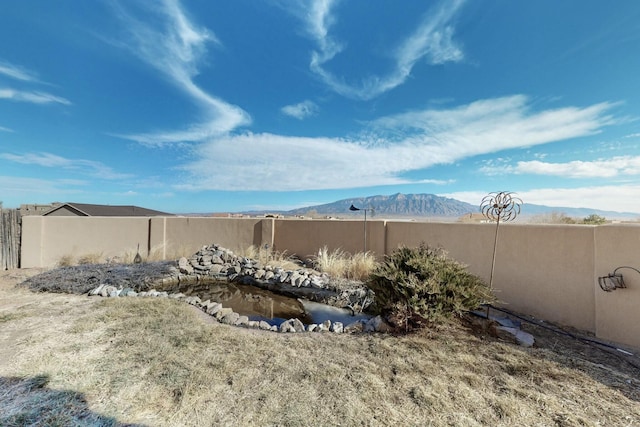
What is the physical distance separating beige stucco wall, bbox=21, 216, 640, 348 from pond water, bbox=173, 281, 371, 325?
7.84 feet

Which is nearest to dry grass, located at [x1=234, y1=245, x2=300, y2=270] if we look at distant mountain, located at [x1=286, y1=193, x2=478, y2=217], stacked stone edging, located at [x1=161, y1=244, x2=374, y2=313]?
stacked stone edging, located at [x1=161, y1=244, x2=374, y2=313]

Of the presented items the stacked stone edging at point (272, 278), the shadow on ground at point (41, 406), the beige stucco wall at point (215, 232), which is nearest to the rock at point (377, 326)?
the stacked stone edging at point (272, 278)

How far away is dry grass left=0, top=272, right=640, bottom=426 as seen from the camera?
5.83 ft

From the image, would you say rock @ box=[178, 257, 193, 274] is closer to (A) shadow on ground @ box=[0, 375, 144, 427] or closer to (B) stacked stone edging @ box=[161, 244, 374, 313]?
(B) stacked stone edging @ box=[161, 244, 374, 313]

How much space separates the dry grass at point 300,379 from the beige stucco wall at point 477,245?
78cm

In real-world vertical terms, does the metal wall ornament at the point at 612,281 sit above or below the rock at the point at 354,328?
above

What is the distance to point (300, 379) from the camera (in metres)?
2.19

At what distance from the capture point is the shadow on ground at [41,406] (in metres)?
1.70

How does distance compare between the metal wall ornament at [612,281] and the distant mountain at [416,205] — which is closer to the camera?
the metal wall ornament at [612,281]

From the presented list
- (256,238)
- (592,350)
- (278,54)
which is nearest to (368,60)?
(278,54)

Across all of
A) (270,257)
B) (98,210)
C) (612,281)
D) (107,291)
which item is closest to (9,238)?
(107,291)

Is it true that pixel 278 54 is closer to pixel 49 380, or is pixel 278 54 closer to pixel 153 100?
pixel 153 100

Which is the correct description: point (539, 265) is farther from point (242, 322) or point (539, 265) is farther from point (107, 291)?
point (107, 291)

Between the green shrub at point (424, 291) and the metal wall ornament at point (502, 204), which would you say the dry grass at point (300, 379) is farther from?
the metal wall ornament at point (502, 204)
